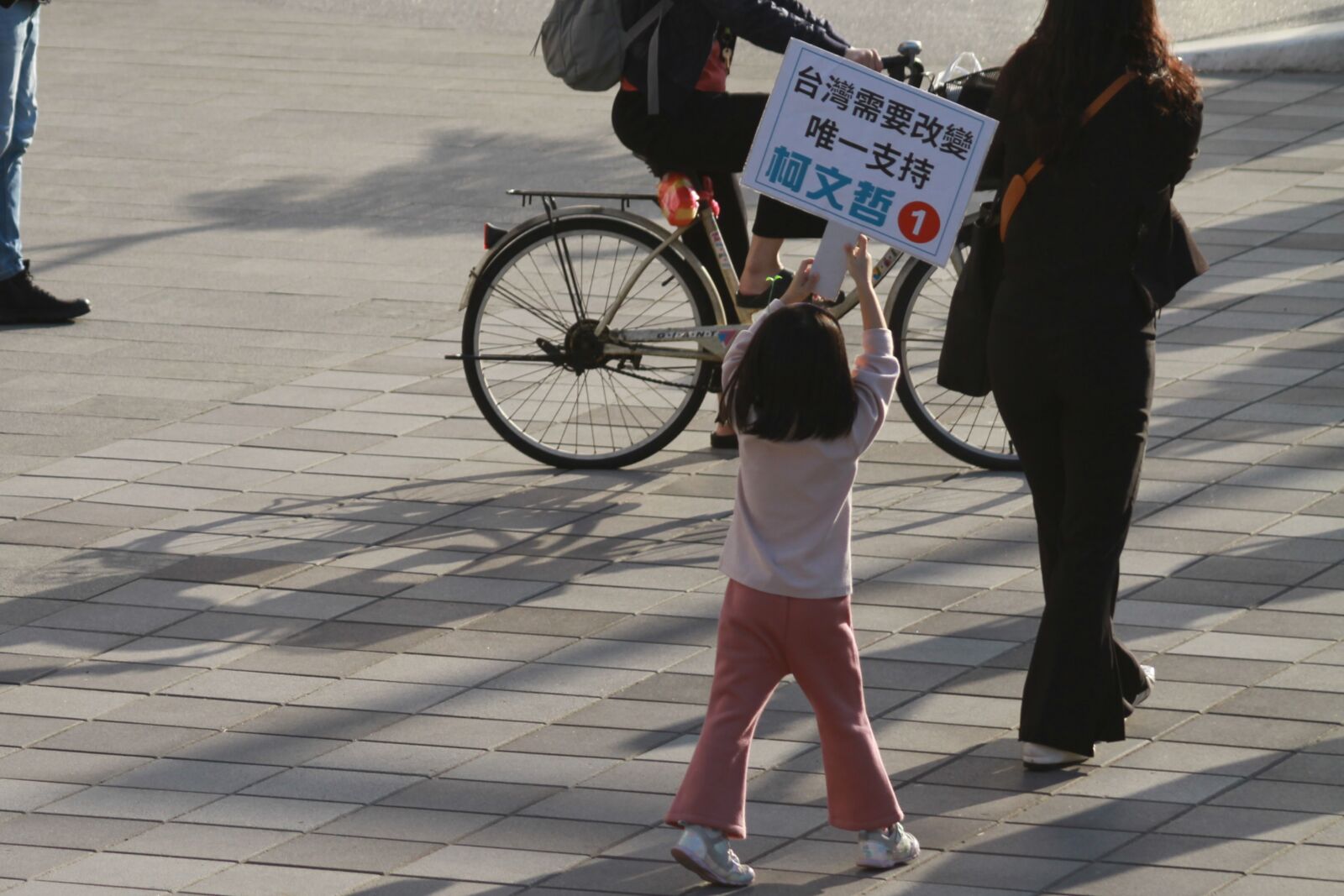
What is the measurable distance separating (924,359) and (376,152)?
489cm

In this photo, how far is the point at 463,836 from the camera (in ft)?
14.7

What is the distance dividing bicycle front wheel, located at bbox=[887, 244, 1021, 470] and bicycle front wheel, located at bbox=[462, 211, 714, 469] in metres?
0.62

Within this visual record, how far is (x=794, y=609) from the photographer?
4.20 metres

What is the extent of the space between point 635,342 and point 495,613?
1435 millimetres

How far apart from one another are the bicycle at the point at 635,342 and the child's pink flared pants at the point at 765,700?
2.63 m

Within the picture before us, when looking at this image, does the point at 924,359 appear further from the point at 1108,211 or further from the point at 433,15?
the point at 433,15

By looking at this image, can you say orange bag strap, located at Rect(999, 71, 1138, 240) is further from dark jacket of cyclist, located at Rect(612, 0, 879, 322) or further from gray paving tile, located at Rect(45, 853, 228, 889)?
gray paving tile, located at Rect(45, 853, 228, 889)

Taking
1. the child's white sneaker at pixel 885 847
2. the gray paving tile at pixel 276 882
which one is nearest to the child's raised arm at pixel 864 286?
the child's white sneaker at pixel 885 847

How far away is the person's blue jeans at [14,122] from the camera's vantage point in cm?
848

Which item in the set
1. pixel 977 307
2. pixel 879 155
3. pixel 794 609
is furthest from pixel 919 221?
pixel 794 609

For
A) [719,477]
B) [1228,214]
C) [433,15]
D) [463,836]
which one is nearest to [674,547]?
[719,477]

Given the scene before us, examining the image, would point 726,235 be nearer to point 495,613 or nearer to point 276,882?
point 495,613

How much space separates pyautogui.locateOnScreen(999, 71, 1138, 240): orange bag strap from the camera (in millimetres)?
4504

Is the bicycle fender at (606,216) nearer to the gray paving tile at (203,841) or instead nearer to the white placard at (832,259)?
the white placard at (832,259)
